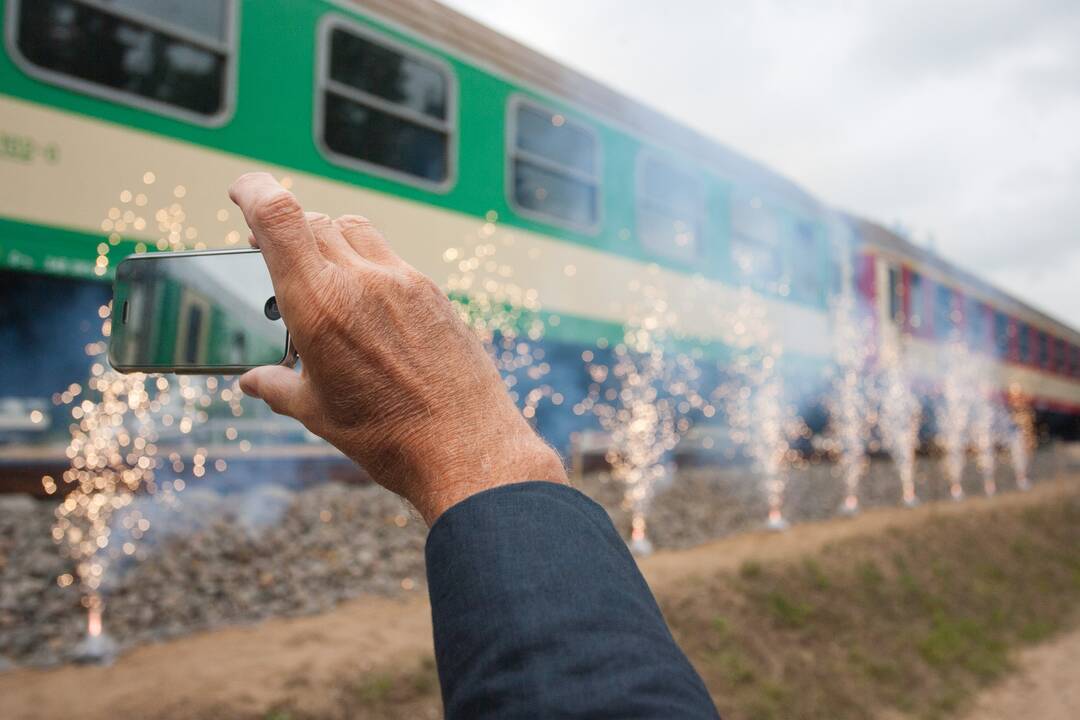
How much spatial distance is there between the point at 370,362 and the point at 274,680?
3199 mm

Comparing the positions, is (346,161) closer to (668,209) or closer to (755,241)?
(668,209)

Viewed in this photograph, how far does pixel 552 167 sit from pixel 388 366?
510cm

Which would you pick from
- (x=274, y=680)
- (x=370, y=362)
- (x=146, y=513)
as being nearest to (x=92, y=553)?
(x=146, y=513)

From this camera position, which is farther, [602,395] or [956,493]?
[956,493]

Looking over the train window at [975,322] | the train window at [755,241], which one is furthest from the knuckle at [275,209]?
the train window at [975,322]

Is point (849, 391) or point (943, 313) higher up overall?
point (943, 313)

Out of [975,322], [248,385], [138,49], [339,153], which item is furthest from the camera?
[975,322]

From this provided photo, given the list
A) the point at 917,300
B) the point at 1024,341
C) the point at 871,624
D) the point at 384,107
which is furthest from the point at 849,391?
the point at 1024,341

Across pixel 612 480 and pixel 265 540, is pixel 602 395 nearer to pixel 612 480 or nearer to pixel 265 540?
pixel 612 480

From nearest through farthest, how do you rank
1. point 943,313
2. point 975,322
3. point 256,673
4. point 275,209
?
1. point 275,209
2. point 256,673
3. point 943,313
4. point 975,322

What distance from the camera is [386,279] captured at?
0.90m

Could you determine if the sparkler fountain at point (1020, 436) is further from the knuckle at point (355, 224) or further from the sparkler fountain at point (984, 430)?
the knuckle at point (355, 224)

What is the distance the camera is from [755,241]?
7879 millimetres

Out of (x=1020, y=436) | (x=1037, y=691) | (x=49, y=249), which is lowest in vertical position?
(x=1037, y=691)
